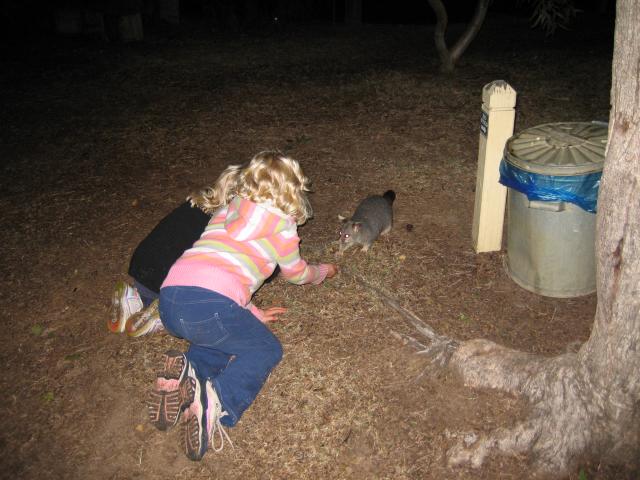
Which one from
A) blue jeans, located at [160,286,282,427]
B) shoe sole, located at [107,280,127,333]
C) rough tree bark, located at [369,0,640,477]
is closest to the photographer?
rough tree bark, located at [369,0,640,477]

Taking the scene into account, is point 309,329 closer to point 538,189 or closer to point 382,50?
point 538,189

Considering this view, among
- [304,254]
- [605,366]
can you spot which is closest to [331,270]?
[304,254]

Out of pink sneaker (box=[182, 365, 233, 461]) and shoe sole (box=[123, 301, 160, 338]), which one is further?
shoe sole (box=[123, 301, 160, 338])

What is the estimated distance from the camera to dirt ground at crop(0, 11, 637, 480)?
9.88ft

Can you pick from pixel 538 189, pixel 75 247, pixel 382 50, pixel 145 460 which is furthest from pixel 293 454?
pixel 382 50

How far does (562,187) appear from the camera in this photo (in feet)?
10.8

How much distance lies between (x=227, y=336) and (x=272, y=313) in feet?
3.13

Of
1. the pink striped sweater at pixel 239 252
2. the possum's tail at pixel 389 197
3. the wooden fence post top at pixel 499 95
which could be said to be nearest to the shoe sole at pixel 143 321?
the pink striped sweater at pixel 239 252

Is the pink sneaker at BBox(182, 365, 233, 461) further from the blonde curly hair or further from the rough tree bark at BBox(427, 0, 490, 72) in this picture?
the rough tree bark at BBox(427, 0, 490, 72)

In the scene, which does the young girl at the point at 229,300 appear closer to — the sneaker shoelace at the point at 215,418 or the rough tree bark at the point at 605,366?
the sneaker shoelace at the point at 215,418

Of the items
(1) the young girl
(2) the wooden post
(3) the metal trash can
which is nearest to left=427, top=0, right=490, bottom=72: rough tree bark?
(2) the wooden post

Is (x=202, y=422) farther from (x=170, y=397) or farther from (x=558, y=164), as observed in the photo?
(x=558, y=164)

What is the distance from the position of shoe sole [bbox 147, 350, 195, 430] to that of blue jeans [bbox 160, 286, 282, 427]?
0.50ft

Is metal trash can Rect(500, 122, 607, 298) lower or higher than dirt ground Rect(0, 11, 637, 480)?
higher
